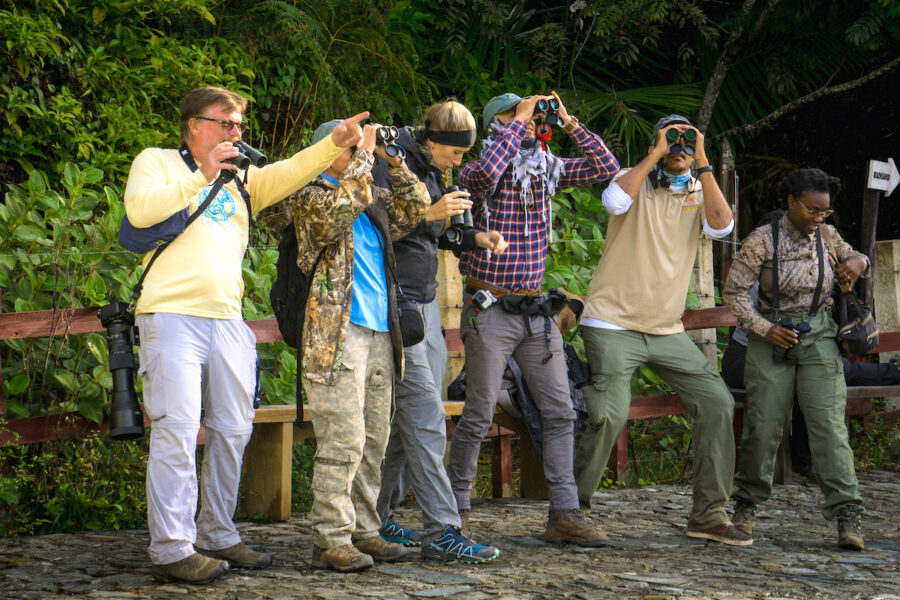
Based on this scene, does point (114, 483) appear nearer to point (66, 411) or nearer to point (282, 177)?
point (66, 411)

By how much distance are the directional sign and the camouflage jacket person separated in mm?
5098

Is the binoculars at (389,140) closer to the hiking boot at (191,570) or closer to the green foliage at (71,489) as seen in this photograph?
the hiking boot at (191,570)

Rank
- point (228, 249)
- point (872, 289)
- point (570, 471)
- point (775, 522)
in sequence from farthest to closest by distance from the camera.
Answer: point (872, 289) → point (775, 522) → point (570, 471) → point (228, 249)

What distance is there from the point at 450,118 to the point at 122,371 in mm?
1810

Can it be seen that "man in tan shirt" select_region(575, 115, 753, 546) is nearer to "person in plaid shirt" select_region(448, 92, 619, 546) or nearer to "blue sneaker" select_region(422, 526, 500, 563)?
"person in plaid shirt" select_region(448, 92, 619, 546)

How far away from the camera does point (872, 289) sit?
30.4 ft

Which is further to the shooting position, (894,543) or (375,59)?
(375,59)

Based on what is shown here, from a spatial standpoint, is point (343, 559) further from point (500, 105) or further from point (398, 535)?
point (500, 105)

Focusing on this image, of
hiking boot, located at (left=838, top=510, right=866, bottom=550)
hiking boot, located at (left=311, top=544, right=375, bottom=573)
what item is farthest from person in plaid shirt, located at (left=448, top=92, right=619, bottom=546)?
hiking boot, located at (left=838, top=510, right=866, bottom=550)

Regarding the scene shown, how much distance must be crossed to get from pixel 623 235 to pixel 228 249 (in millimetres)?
2235

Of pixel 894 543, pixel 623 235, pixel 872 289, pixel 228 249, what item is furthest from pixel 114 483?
pixel 872 289

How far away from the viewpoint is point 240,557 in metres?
4.68

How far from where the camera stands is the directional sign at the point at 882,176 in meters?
8.58

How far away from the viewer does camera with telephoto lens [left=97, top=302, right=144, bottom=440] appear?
4.65 m
